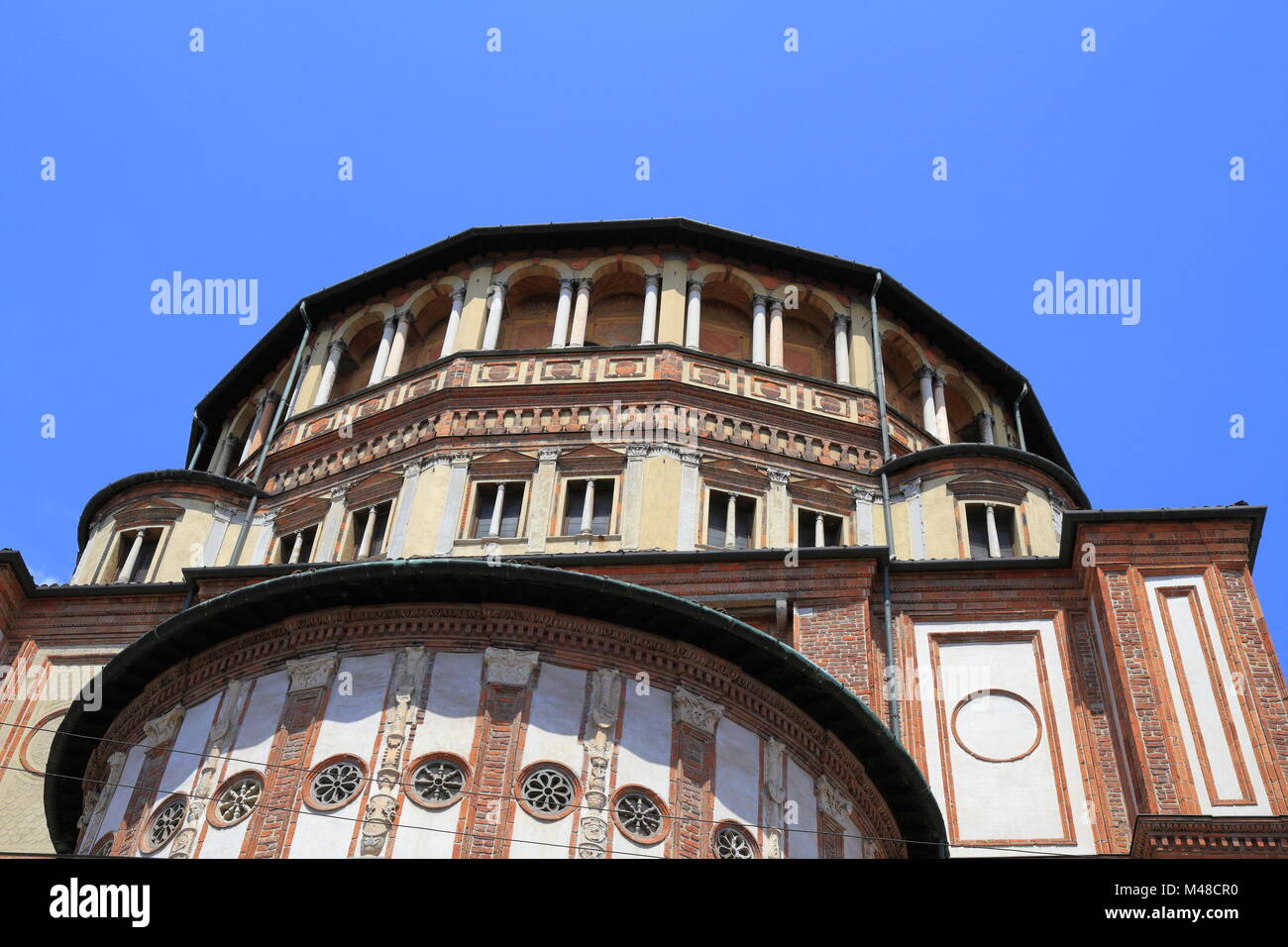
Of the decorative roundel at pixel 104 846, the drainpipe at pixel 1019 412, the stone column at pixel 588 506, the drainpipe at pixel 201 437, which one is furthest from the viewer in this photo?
the drainpipe at pixel 201 437

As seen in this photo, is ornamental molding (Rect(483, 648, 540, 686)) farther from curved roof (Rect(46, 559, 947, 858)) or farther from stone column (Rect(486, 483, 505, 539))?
stone column (Rect(486, 483, 505, 539))

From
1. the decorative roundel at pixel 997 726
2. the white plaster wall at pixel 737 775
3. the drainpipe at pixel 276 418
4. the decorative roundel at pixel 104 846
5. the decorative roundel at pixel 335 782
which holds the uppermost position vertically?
the drainpipe at pixel 276 418

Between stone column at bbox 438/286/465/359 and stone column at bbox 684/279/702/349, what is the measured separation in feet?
14.8

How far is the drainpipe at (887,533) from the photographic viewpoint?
21.3 metres

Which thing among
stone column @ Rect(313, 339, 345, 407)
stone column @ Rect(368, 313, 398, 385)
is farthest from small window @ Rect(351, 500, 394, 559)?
stone column @ Rect(313, 339, 345, 407)

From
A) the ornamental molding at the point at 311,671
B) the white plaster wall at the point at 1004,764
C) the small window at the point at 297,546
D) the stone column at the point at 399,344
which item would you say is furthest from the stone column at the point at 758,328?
the ornamental molding at the point at 311,671

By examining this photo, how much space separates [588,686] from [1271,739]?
869cm

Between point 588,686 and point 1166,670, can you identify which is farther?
point 1166,670

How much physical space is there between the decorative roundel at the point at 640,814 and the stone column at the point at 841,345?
13133 millimetres

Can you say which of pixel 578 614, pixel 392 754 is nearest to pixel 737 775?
pixel 578 614

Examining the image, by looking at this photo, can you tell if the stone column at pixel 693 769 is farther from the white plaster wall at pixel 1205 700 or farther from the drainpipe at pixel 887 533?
the white plaster wall at pixel 1205 700
